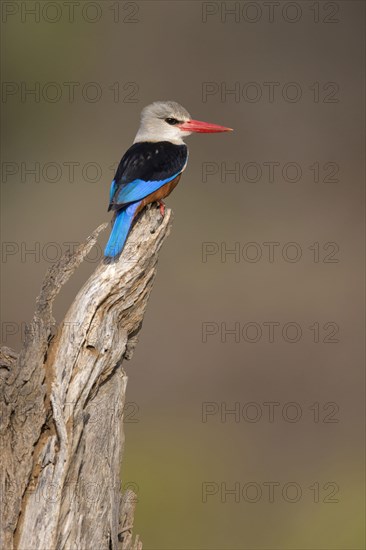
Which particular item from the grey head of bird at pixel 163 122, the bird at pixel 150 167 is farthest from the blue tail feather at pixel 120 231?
the grey head of bird at pixel 163 122

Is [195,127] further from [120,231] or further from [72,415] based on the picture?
[72,415]

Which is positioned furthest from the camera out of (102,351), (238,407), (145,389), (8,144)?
(8,144)

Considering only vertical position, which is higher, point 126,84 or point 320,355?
point 126,84

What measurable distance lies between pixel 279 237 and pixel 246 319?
124 cm

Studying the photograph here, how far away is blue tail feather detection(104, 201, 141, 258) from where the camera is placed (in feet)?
12.0

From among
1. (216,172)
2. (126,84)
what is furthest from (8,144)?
(216,172)

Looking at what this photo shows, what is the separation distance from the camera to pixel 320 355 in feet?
32.2

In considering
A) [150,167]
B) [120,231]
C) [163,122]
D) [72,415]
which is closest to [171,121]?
[163,122]

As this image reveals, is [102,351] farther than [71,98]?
No

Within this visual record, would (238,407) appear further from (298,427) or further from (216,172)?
(216,172)

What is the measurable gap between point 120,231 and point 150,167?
66 cm

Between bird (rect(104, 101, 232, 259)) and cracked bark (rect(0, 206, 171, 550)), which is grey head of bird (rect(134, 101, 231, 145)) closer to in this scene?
bird (rect(104, 101, 232, 259))

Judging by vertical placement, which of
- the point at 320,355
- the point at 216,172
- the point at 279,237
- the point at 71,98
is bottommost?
the point at 320,355

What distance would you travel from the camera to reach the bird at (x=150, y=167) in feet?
13.3
